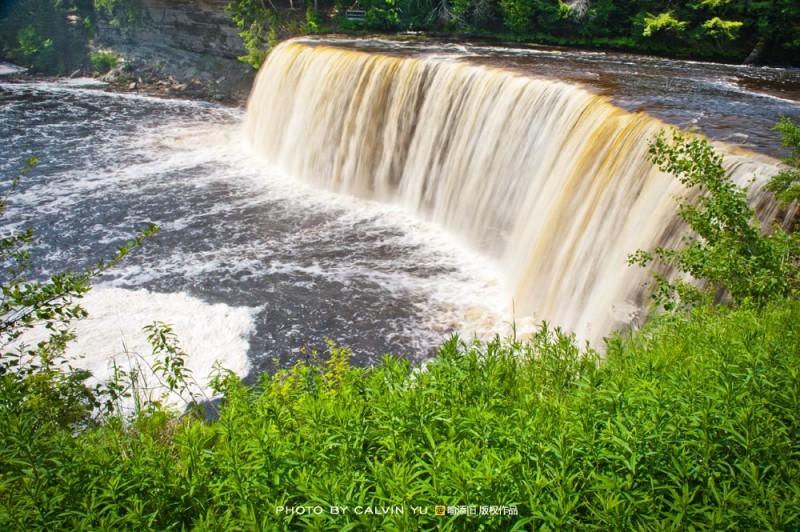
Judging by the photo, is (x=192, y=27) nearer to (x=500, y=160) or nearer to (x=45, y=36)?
(x=45, y=36)

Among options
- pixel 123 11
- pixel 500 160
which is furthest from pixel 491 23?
pixel 123 11

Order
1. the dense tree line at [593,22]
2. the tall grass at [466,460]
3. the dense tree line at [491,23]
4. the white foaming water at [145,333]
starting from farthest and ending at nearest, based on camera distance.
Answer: the dense tree line at [491,23] → the dense tree line at [593,22] → the white foaming water at [145,333] → the tall grass at [466,460]

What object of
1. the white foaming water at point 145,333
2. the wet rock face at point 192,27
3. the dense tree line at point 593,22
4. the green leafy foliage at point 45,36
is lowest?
the white foaming water at point 145,333

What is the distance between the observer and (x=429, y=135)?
14.1 metres

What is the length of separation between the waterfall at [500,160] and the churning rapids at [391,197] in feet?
0.13

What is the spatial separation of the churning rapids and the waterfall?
4 centimetres

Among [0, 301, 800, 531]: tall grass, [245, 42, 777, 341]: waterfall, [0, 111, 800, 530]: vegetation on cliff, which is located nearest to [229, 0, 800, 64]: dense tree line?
[245, 42, 777, 341]: waterfall

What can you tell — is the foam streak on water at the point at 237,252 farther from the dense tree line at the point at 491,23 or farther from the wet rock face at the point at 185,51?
the dense tree line at the point at 491,23

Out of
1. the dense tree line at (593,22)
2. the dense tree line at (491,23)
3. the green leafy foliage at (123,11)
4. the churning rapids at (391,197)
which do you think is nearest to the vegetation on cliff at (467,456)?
the churning rapids at (391,197)

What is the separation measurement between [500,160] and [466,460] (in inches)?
381

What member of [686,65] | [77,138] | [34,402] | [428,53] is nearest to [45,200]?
[77,138]

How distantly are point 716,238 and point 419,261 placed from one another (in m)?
6.45

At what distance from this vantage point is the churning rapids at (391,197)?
29.8ft

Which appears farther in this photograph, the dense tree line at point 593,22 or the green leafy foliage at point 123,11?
the green leafy foliage at point 123,11
